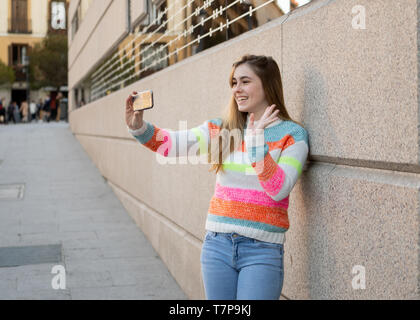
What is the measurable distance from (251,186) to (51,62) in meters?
43.5

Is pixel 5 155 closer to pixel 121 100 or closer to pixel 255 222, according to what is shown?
pixel 121 100

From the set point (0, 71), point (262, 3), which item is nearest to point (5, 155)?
point (262, 3)

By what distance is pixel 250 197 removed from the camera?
2699 mm

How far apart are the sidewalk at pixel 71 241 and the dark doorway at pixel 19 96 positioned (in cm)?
3734

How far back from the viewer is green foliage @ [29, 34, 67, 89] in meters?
43.9

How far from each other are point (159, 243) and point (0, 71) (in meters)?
41.2

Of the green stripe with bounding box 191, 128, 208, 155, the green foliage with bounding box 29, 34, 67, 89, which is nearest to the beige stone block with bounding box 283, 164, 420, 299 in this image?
the green stripe with bounding box 191, 128, 208, 155

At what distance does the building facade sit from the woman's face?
47.0m

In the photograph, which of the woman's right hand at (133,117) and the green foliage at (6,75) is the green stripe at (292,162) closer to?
the woman's right hand at (133,117)

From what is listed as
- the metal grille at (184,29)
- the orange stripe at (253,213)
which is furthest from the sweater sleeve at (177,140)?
the metal grille at (184,29)

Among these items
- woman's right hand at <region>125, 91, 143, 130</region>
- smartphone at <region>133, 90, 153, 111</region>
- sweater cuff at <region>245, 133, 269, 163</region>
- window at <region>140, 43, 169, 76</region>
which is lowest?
sweater cuff at <region>245, 133, 269, 163</region>

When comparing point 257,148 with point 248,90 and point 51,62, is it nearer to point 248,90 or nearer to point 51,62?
point 248,90

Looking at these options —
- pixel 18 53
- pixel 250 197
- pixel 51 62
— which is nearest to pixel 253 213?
pixel 250 197

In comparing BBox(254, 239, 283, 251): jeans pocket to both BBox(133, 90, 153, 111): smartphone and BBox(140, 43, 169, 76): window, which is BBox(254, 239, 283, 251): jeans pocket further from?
BBox(140, 43, 169, 76): window
